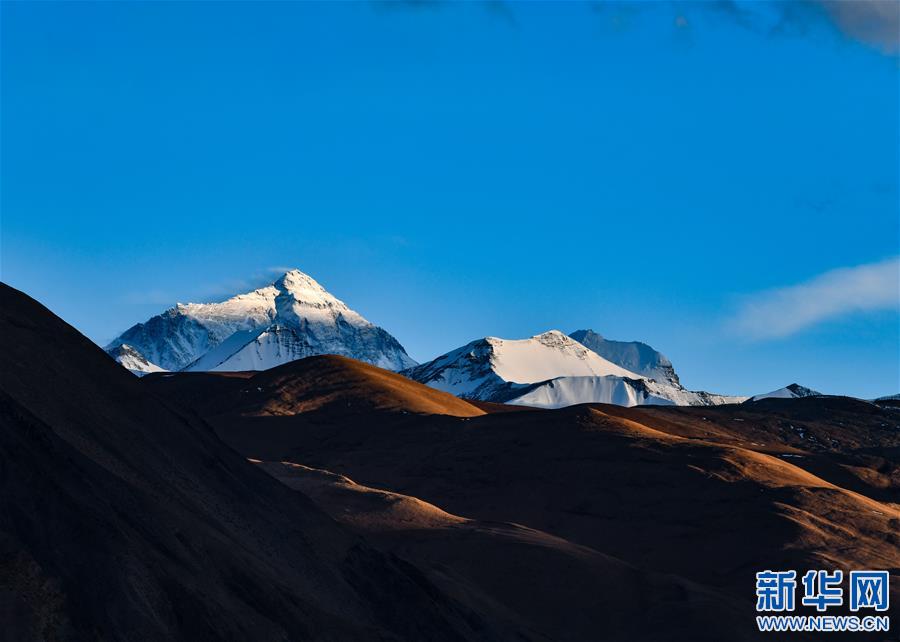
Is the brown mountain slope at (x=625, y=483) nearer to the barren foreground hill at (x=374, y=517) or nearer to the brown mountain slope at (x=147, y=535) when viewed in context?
the barren foreground hill at (x=374, y=517)

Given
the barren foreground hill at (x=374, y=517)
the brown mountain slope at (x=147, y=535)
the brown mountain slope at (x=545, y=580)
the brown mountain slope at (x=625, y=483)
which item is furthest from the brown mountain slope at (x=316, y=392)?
the brown mountain slope at (x=147, y=535)

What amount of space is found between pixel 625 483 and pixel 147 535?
44.9m

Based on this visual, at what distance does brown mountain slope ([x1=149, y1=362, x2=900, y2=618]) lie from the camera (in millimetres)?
60438

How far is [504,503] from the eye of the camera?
228 ft

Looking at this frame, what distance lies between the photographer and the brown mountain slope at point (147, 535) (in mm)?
24297

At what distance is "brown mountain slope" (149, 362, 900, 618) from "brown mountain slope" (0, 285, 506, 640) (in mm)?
17257

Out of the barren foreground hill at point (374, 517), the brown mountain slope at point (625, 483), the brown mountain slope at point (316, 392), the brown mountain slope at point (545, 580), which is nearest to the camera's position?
the barren foreground hill at point (374, 517)

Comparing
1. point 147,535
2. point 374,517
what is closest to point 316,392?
point 374,517

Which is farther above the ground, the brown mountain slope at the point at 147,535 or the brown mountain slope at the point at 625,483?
the brown mountain slope at the point at 625,483

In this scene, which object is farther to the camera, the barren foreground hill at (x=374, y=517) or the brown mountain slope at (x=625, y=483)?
the brown mountain slope at (x=625, y=483)

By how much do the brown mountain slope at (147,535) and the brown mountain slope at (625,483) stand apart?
17.3 meters

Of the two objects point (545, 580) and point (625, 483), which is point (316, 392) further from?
point (545, 580)

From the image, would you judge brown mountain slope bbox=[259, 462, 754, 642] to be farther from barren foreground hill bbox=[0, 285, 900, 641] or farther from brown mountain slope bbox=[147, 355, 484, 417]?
brown mountain slope bbox=[147, 355, 484, 417]

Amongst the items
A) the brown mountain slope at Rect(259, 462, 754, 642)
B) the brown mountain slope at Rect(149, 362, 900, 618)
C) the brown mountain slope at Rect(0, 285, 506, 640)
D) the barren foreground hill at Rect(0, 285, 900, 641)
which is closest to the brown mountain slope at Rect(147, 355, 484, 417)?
the barren foreground hill at Rect(0, 285, 900, 641)
